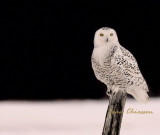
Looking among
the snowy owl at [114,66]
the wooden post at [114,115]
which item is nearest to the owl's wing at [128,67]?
the snowy owl at [114,66]

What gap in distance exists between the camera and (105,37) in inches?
84.8

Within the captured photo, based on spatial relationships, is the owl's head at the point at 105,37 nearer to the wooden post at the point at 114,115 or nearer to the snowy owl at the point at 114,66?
the snowy owl at the point at 114,66

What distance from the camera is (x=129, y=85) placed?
7.26ft

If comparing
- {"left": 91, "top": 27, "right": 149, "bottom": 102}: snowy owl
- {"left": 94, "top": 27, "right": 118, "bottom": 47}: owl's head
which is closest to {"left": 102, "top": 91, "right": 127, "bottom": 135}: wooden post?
{"left": 91, "top": 27, "right": 149, "bottom": 102}: snowy owl

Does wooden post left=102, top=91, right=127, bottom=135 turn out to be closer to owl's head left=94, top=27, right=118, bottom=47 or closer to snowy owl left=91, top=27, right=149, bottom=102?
snowy owl left=91, top=27, right=149, bottom=102

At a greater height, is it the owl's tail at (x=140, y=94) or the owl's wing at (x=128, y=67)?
the owl's wing at (x=128, y=67)

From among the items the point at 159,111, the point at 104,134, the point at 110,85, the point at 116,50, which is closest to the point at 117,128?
the point at 104,134

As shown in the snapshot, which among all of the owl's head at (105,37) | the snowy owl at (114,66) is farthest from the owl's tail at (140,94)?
the owl's head at (105,37)

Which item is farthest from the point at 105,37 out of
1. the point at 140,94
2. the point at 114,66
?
the point at 140,94

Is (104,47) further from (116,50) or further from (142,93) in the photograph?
(142,93)

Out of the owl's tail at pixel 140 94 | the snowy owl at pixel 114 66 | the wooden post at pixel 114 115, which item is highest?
the snowy owl at pixel 114 66

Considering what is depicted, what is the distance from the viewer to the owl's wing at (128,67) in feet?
7.11

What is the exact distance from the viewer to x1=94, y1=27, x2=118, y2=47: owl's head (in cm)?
215

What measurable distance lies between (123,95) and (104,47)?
0.28 meters
